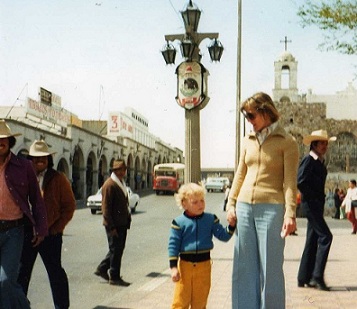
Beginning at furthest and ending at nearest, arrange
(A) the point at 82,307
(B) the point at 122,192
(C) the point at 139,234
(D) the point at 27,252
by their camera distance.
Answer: (C) the point at 139,234
(B) the point at 122,192
(A) the point at 82,307
(D) the point at 27,252

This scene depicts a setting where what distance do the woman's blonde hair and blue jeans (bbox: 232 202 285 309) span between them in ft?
2.45

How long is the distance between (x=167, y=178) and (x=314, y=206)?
42768mm

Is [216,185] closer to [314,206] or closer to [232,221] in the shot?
[314,206]

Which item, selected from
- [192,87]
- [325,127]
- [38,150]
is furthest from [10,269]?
[325,127]

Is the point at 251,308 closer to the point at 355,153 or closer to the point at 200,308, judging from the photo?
the point at 200,308

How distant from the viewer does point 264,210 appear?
461 cm

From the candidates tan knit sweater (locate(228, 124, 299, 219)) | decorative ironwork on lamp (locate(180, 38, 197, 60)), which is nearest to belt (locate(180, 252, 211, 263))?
tan knit sweater (locate(228, 124, 299, 219))

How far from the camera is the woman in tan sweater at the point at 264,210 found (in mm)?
4602

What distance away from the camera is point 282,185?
4727mm

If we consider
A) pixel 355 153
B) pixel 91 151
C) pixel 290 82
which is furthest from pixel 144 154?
pixel 355 153

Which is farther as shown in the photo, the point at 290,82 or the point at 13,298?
the point at 290,82

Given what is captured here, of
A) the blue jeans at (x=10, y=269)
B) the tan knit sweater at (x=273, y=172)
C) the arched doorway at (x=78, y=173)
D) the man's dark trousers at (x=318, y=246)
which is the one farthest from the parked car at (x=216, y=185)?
the blue jeans at (x=10, y=269)

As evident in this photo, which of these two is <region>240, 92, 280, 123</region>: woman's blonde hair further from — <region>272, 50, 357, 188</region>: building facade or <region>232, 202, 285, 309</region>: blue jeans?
<region>272, 50, 357, 188</region>: building facade

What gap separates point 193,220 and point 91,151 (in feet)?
137
